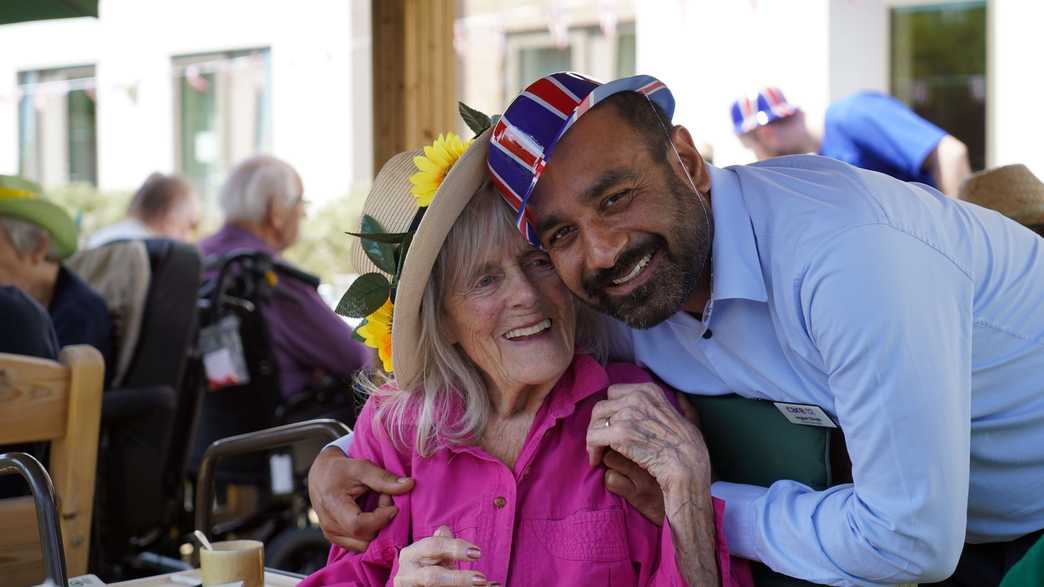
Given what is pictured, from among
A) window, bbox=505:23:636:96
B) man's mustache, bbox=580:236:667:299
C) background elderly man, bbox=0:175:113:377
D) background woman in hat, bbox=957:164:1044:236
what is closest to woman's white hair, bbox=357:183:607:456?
man's mustache, bbox=580:236:667:299

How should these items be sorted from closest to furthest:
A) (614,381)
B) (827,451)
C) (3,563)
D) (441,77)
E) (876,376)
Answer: (876,376), (827,451), (614,381), (3,563), (441,77)

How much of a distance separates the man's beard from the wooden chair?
122cm

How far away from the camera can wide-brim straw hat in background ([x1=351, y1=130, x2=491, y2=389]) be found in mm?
2088

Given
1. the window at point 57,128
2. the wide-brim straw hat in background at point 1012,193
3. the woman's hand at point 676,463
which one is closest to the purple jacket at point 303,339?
the wide-brim straw hat in background at point 1012,193

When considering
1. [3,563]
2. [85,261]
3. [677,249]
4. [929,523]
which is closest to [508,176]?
[677,249]

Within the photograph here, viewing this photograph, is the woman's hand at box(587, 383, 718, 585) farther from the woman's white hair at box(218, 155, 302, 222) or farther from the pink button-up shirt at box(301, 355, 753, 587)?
the woman's white hair at box(218, 155, 302, 222)

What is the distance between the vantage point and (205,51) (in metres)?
13.0

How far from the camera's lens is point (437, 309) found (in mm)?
2246

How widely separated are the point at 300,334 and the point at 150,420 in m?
0.72

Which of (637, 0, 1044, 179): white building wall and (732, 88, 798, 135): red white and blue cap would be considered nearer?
(732, 88, 798, 135): red white and blue cap

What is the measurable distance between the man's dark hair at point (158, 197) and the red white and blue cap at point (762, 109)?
9.39ft

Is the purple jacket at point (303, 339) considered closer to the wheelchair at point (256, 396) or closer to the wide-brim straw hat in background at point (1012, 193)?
the wheelchair at point (256, 396)

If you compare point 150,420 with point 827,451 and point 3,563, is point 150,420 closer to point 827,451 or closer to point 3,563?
point 3,563

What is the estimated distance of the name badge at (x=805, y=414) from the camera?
6.34 ft
